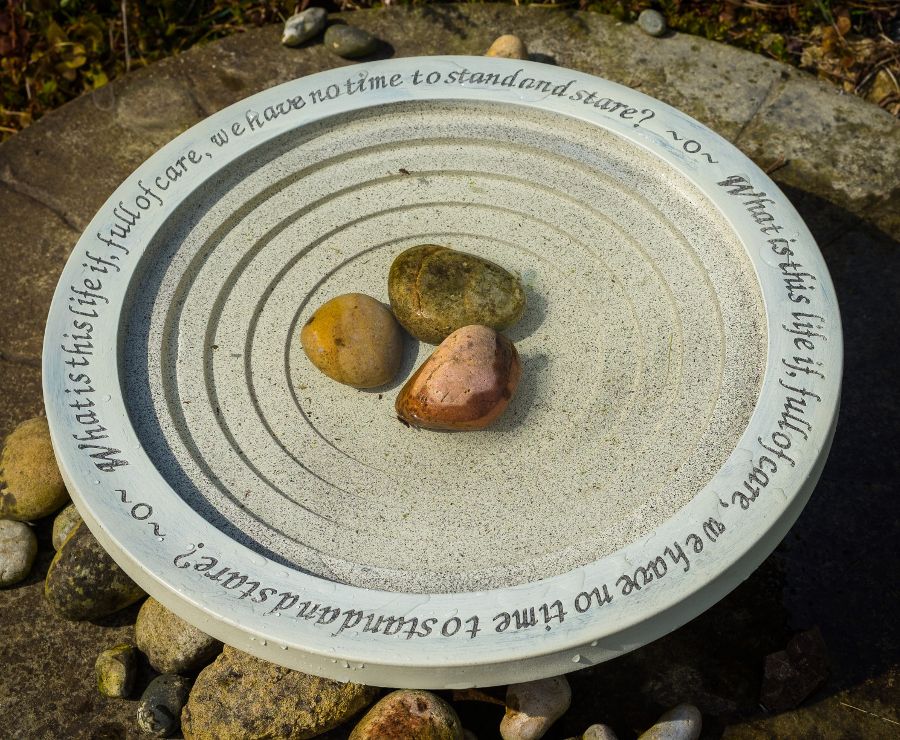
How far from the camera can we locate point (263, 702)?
3221mm

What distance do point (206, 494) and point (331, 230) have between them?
4.14ft

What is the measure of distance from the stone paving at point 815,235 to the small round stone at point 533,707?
0.12 m

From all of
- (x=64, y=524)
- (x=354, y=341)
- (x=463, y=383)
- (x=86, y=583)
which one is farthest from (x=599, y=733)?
(x=64, y=524)

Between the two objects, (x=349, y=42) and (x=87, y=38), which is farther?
(x=87, y=38)

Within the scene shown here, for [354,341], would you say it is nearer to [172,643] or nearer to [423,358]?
[423,358]

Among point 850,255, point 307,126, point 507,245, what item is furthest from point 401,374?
point 850,255

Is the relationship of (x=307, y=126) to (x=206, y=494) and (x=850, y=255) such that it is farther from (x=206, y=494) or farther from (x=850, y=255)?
(x=850, y=255)

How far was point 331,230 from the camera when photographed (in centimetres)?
390

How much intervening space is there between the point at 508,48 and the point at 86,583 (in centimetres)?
317

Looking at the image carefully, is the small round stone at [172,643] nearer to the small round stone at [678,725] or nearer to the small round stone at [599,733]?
the small round stone at [599,733]

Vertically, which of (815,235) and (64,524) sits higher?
(815,235)

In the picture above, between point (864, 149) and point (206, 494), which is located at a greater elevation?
point (864, 149)

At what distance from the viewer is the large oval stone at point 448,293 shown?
11.3ft

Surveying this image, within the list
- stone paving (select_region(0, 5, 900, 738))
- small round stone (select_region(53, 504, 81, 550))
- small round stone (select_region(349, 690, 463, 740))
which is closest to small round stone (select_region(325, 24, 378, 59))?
stone paving (select_region(0, 5, 900, 738))
